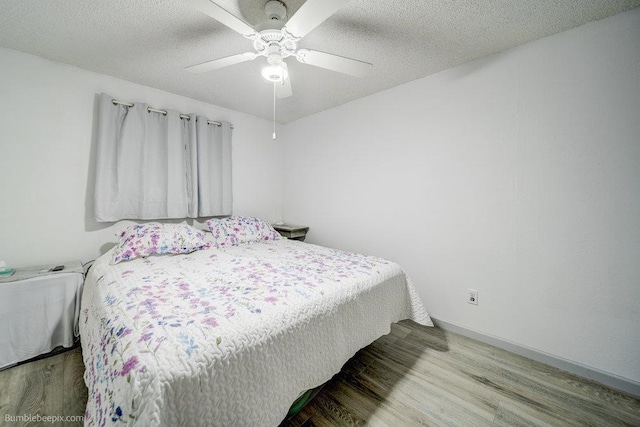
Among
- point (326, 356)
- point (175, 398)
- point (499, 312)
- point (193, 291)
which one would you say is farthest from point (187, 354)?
point (499, 312)

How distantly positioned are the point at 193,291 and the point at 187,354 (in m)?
0.55

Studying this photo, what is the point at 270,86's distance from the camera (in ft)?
7.78

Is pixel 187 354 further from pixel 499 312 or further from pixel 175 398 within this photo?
pixel 499 312

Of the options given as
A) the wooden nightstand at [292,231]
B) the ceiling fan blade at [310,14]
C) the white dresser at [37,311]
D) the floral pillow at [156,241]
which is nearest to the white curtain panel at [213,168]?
the floral pillow at [156,241]

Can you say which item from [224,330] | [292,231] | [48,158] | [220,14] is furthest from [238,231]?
[220,14]

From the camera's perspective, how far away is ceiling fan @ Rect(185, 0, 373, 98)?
1.05 m

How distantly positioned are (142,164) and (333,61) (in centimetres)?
205

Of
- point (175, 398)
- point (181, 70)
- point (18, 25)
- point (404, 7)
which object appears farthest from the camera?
point (181, 70)

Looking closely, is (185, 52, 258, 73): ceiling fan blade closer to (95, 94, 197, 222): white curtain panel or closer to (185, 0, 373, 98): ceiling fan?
(185, 0, 373, 98): ceiling fan

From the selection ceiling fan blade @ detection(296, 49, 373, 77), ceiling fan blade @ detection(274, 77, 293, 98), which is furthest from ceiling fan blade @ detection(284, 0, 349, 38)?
ceiling fan blade @ detection(274, 77, 293, 98)

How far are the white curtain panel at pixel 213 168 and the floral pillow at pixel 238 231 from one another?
256 mm

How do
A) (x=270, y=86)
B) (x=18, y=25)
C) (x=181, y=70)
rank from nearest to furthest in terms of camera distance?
(x=18, y=25), (x=181, y=70), (x=270, y=86)

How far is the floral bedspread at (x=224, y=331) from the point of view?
0.75 m

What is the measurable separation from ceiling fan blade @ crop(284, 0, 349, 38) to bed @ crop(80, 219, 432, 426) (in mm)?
1334
